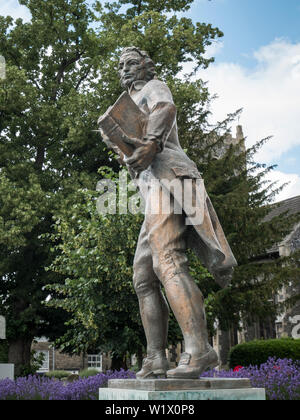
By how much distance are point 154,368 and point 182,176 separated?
1403 mm

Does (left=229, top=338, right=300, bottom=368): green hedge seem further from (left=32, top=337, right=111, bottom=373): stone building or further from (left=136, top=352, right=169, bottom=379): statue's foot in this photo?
Result: (left=32, top=337, right=111, bottom=373): stone building

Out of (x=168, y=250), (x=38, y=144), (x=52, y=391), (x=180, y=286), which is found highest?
(x=38, y=144)

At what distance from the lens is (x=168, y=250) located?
371 cm

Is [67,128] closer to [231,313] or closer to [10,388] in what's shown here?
[231,313]

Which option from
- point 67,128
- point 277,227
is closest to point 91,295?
point 67,128

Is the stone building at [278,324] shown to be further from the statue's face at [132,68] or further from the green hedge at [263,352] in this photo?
the statue's face at [132,68]

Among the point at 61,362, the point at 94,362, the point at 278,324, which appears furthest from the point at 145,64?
the point at 94,362

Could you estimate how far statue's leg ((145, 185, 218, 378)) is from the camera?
3469 millimetres

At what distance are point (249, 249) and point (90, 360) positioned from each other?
23.6m

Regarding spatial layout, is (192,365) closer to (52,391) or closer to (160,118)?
(160,118)

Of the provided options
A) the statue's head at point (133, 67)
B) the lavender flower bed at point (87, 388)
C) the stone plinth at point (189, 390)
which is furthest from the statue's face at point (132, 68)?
the lavender flower bed at point (87, 388)

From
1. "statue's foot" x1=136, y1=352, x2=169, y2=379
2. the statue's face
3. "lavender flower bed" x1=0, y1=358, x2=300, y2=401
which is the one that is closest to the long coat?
the statue's face

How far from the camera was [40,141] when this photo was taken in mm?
19844
